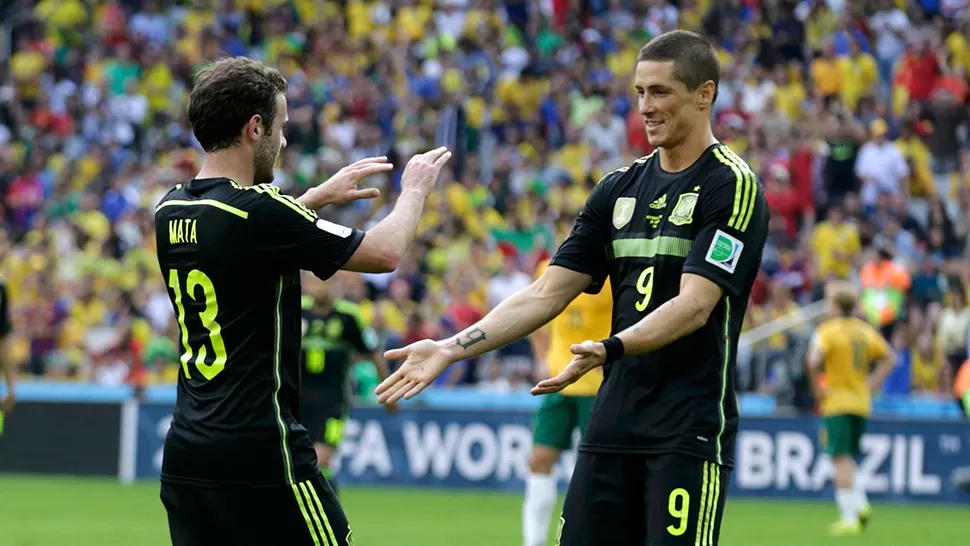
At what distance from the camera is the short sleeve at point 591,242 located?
241 inches

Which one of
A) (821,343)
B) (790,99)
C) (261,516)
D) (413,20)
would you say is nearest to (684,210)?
(261,516)

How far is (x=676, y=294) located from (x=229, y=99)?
66.9 inches

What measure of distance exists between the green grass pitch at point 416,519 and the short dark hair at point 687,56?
782cm

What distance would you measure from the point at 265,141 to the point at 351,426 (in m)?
13.4

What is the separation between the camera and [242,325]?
5.54 m

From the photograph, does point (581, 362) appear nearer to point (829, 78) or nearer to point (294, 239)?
point (294, 239)

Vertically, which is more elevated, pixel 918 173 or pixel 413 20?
pixel 413 20

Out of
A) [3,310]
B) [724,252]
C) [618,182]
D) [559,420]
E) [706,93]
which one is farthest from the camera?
[3,310]

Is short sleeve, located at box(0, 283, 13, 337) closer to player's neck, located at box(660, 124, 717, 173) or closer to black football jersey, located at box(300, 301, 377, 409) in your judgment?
black football jersey, located at box(300, 301, 377, 409)

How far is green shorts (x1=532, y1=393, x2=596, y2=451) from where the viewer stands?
11695 mm

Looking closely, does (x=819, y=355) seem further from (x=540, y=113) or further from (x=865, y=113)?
(x=540, y=113)

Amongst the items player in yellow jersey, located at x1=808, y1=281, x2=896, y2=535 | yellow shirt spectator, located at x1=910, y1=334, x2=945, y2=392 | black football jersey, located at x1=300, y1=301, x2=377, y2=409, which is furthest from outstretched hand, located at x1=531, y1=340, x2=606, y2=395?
yellow shirt spectator, located at x1=910, y1=334, x2=945, y2=392

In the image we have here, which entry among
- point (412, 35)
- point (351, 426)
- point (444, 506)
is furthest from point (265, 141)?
point (412, 35)

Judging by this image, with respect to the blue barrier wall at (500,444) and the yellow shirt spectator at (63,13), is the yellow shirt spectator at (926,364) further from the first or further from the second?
the yellow shirt spectator at (63,13)
